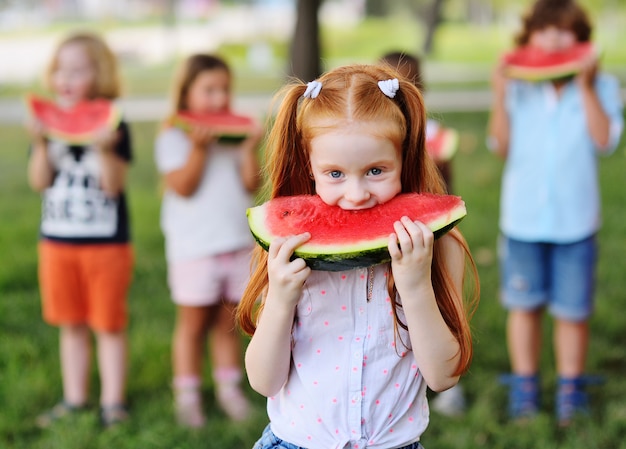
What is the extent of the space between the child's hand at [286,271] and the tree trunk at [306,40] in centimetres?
874

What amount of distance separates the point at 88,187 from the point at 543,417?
8.07 feet

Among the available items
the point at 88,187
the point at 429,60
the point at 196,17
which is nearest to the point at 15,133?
the point at 88,187

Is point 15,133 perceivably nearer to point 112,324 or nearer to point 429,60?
point 112,324

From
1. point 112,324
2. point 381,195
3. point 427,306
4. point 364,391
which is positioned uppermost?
point 381,195

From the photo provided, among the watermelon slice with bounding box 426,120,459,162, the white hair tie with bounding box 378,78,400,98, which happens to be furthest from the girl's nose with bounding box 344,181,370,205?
the watermelon slice with bounding box 426,120,459,162

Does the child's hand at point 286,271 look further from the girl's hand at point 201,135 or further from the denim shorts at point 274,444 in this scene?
the girl's hand at point 201,135

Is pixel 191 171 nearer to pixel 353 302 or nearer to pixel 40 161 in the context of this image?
pixel 40 161

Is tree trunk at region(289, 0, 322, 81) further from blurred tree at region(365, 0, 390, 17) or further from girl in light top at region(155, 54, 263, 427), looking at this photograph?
blurred tree at region(365, 0, 390, 17)

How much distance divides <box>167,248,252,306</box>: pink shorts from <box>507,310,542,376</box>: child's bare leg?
1.40 m

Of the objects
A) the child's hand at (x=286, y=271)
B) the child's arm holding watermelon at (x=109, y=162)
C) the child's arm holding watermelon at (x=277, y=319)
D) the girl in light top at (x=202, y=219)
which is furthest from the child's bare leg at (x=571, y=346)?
the child's hand at (x=286, y=271)

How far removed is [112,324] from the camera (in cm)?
412

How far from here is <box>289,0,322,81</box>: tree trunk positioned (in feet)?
34.9

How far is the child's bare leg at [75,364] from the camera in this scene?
166 inches

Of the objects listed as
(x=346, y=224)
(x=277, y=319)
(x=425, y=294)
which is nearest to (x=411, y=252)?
(x=425, y=294)
